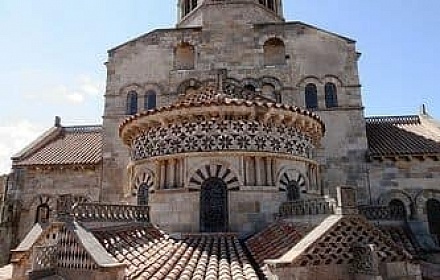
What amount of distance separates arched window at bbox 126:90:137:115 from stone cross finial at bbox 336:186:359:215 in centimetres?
1698

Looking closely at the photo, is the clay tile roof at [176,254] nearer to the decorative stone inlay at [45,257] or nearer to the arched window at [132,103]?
the decorative stone inlay at [45,257]

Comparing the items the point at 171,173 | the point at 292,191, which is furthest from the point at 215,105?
the point at 292,191

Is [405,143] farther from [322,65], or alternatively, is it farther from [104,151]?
[104,151]

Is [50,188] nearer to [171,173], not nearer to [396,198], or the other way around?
[171,173]

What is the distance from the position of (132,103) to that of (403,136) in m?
16.5

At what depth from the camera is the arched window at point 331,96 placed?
22828 millimetres

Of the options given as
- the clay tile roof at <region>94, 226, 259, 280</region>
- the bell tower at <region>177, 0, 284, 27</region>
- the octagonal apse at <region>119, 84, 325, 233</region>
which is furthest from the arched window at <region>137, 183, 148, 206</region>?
the bell tower at <region>177, 0, 284, 27</region>

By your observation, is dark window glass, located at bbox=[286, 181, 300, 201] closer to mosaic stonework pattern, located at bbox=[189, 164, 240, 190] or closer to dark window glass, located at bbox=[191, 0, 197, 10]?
mosaic stonework pattern, located at bbox=[189, 164, 240, 190]

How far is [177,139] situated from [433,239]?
1503cm

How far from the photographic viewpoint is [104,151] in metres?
22.9

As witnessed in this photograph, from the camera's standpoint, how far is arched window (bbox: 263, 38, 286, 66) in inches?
947

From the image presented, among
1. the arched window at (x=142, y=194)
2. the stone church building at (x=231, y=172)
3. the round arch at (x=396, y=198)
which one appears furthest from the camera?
the round arch at (x=396, y=198)

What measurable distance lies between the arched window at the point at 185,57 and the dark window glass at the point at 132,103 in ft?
10.8

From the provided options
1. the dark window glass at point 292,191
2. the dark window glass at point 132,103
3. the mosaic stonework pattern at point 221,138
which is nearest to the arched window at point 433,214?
the dark window glass at point 292,191
